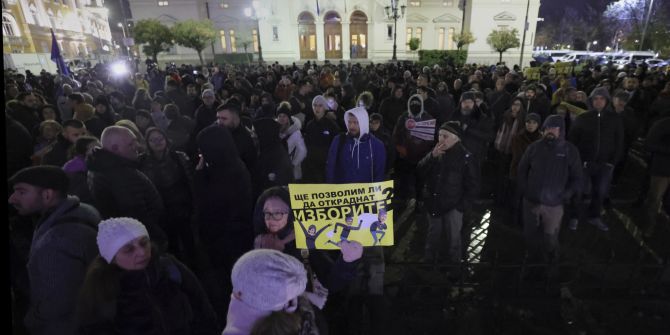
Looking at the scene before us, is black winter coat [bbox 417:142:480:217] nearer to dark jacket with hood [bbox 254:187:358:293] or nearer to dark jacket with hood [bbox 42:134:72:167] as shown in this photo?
dark jacket with hood [bbox 254:187:358:293]

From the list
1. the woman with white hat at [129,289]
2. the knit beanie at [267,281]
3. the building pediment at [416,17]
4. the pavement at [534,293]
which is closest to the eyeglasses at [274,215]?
the woman with white hat at [129,289]

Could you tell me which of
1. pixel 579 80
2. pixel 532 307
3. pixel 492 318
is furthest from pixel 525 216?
pixel 579 80

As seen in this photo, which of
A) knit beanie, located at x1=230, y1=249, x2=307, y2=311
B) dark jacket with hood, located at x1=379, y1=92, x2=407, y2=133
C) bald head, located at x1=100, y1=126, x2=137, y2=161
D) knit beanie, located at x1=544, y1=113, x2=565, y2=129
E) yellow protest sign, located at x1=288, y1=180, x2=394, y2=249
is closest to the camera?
knit beanie, located at x1=230, y1=249, x2=307, y2=311

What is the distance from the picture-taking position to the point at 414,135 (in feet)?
19.7

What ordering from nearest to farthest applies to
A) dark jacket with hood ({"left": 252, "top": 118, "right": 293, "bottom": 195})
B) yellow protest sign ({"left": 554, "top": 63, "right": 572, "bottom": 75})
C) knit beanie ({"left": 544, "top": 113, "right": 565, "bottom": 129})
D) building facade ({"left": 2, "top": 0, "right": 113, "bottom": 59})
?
1. knit beanie ({"left": 544, "top": 113, "right": 565, "bottom": 129})
2. dark jacket with hood ({"left": 252, "top": 118, "right": 293, "bottom": 195})
3. yellow protest sign ({"left": 554, "top": 63, "right": 572, "bottom": 75})
4. building facade ({"left": 2, "top": 0, "right": 113, "bottom": 59})

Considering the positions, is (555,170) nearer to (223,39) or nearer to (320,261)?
(320,261)

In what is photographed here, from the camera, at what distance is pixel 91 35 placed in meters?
64.9

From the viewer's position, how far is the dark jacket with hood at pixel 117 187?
3.23m

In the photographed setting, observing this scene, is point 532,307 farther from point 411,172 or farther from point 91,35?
point 91,35

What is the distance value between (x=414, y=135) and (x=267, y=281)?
186 inches

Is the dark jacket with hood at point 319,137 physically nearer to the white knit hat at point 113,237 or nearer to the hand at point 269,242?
the hand at point 269,242

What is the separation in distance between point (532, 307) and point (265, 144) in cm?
368

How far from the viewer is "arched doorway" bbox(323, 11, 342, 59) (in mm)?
44688

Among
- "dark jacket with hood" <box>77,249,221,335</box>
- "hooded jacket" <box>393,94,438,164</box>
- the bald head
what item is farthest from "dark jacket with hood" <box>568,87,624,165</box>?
the bald head
